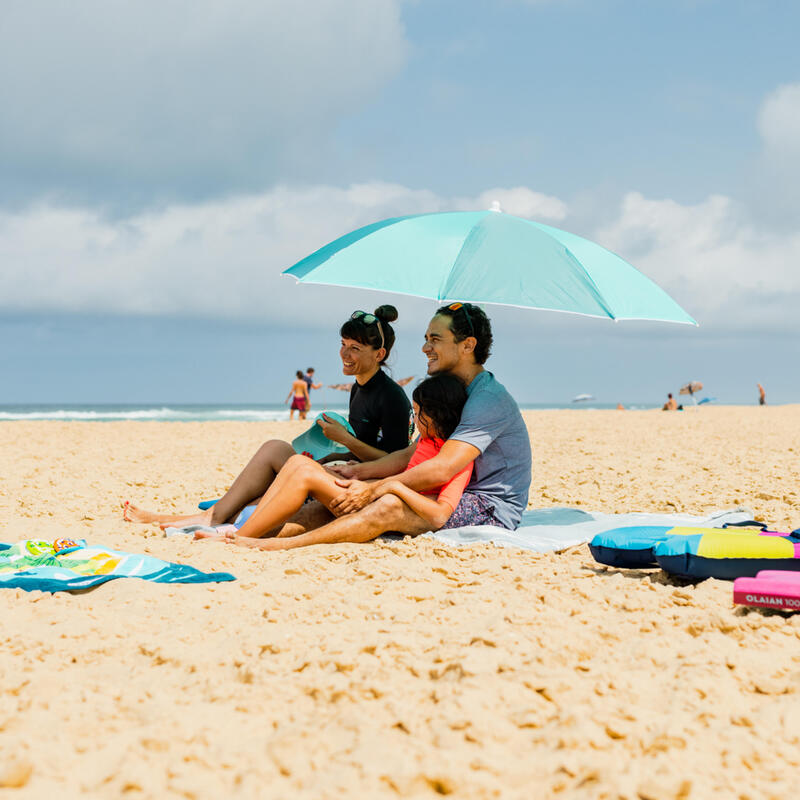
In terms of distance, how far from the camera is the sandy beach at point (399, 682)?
190 cm

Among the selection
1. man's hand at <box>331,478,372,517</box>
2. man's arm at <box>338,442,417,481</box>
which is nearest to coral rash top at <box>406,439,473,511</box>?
man's arm at <box>338,442,417,481</box>

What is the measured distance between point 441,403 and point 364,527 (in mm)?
831

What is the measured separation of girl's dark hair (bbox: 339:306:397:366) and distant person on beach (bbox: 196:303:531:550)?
486 mm

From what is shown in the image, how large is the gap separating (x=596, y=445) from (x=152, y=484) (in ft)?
19.6

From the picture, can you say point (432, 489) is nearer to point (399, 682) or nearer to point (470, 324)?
point (470, 324)

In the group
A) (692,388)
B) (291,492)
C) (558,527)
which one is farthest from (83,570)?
(692,388)

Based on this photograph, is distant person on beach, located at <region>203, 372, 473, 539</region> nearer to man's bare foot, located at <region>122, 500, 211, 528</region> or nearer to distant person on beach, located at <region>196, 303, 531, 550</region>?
distant person on beach, located at <region>196, 303, 531, 550</region>

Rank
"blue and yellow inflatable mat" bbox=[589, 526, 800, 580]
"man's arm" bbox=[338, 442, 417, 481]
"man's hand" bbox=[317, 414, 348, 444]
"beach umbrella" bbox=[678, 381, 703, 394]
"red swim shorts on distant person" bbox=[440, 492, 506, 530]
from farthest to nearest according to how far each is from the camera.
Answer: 1. "beach umbrella" bbox=[678, 381, 703, 394]
2. "man's hand" bbox=[317, 414, 348, 444]
3. "man's arm" bbox=[338, 442, 417, 481]
4. "red swim shorts on distant person" bbox=[440, 492, 506, 530]
5. "blue and yellow inflatable mat" bbox=[589, 526, 800, 580]

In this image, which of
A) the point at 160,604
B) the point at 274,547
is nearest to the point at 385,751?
the point at 160,604

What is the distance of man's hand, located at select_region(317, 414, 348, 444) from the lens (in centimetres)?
464

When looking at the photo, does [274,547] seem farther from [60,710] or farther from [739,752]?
[739,752]

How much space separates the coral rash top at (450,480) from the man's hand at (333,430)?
0.53 meters

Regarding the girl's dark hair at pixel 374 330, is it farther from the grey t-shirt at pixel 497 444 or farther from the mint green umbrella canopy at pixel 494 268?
the grey t-shirt at pixel 497 444

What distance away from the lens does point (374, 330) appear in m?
4.81
